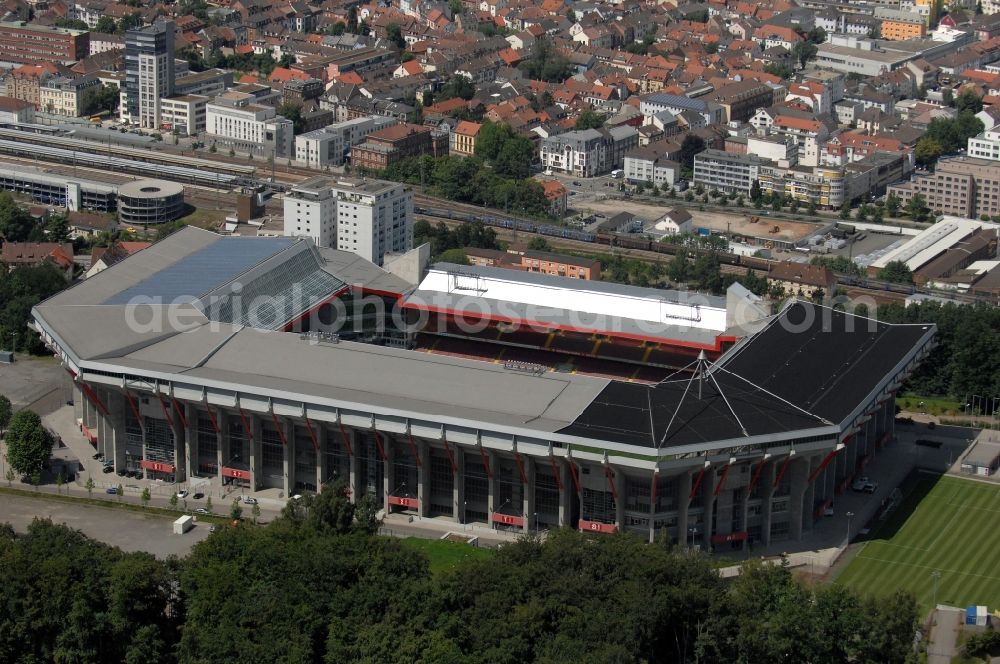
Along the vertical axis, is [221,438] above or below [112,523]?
above

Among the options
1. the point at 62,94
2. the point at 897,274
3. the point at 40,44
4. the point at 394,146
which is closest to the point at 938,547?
the point at 897,274

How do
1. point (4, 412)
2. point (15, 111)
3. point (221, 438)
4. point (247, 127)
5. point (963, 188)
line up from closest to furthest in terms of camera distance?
point (221, 438) → point (4, 412) → point (963, 188) → point (247, 127) → point (15, 111)

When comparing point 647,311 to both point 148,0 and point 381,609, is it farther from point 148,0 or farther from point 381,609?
point 148,0

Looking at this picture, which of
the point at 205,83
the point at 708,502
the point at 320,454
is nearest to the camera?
the point at 708,502

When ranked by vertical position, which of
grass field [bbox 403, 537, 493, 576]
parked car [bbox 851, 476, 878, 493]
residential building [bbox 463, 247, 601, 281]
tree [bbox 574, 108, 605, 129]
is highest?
tree [bbox 574, 108, 605, 129]

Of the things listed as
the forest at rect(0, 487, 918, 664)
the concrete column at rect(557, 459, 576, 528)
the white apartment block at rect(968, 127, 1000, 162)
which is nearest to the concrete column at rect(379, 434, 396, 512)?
the concrete column at rect(557, 459, 576, 528)

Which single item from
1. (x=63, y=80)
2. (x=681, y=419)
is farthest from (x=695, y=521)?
(x=63, y=80)

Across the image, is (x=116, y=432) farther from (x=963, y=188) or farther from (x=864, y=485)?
(x=963, y=188)

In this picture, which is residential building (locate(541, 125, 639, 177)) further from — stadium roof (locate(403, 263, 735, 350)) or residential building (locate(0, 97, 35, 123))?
stadium roof (locate(403, 263, 735, 350))
